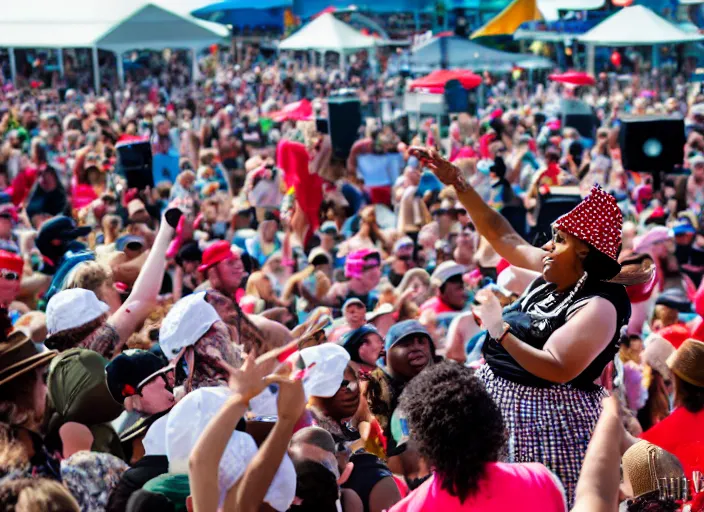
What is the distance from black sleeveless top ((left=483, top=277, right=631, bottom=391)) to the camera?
3.06m

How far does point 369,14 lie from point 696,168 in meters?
24.2

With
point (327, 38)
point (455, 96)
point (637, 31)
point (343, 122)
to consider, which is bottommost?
point (343, 122)

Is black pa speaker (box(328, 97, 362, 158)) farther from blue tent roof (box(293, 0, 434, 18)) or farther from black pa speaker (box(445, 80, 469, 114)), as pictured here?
blue tent roof (box(293, 0, 434, 18))

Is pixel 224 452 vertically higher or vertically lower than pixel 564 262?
lower

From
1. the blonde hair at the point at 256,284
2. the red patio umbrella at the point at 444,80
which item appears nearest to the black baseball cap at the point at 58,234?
the blonde hair at the point at 256,284

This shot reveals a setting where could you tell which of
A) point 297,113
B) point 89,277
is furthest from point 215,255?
point 297,113

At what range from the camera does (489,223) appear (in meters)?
3.65

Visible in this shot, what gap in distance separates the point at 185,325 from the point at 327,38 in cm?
1599

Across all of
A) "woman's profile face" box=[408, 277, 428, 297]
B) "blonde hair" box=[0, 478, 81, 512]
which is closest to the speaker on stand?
"woman's profile face" box=[408, 277, 428, 297]

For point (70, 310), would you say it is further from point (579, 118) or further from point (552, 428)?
point (579, 118)

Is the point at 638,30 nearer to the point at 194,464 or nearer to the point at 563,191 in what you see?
the point at 563,191

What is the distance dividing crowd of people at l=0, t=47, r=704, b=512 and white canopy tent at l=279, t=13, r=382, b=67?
9398mm

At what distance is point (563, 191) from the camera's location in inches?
320

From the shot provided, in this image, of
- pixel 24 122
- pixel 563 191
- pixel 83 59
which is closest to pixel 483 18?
pixel 83 59
